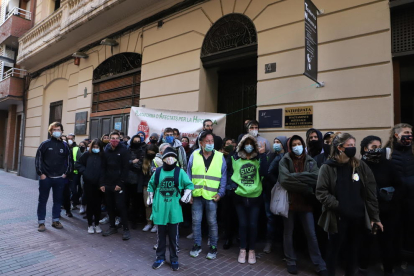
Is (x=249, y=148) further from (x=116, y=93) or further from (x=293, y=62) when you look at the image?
(x=116, y=93)

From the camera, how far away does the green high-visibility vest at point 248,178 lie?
13.1ft

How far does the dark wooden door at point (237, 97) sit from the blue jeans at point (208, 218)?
124 inches

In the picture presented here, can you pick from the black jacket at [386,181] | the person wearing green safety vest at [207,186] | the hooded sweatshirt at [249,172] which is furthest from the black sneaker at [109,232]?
the black jacket at [386,181]

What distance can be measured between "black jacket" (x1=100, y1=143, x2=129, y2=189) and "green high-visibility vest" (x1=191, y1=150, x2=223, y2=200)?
1.60 meters

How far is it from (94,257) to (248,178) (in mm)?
2669

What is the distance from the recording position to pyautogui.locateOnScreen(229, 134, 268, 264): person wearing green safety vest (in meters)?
4.00

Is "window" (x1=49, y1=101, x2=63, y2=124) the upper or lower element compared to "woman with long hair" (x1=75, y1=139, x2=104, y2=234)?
upper

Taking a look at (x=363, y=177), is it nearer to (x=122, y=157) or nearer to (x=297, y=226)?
(x=297, y=226)


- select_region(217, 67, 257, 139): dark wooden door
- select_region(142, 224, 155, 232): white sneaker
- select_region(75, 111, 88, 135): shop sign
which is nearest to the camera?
select_region(142, 224, 155, 232): white sneaker

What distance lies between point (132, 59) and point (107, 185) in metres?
5.80

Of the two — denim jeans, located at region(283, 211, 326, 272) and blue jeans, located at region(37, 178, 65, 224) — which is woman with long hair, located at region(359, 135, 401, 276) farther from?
blue jeans, located at region(37, 178, 65, 224)

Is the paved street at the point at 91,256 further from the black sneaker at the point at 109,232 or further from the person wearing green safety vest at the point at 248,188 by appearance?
the person wearing green safety vest at the point at 248,188

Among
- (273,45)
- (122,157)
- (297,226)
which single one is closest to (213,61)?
(273,45)

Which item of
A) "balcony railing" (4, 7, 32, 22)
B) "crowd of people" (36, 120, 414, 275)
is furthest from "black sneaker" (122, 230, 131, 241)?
"balcony railing" (4, 7, 32, 22)
